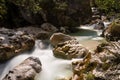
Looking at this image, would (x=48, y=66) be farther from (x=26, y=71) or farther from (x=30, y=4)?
(x=30, y=4)

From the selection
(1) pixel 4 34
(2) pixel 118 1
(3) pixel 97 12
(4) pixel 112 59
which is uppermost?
(2) pixel 118 1

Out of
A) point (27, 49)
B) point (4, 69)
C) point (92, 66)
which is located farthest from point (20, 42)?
point (92, 66)

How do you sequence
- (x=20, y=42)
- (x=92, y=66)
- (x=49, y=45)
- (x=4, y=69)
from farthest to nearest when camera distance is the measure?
(x=49, y=45) < (x=20, y=42) < (x=4, y=69) < (x=92, y=66)

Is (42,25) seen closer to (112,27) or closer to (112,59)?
(112,27)

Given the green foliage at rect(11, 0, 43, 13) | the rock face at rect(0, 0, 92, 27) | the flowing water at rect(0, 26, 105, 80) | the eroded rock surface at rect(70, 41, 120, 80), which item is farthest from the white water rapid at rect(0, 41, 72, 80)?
the rock face at rect(0, 0, 92, 27)

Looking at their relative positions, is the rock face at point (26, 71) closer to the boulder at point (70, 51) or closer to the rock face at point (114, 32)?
the boulder at point (70, 51)

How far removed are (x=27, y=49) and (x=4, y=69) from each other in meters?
3.03

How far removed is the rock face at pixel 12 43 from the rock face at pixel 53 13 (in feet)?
22.7

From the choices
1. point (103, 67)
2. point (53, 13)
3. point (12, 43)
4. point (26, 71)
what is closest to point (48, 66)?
point (26, 71)

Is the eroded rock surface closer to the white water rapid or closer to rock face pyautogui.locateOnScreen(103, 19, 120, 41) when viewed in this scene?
the white water rapid

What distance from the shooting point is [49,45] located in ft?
64.1

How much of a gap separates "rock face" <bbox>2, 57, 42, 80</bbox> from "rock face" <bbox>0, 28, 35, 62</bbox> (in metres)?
2.25

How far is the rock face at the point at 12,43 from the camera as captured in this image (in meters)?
16.1

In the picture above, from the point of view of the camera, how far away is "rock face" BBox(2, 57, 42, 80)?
497 inches
